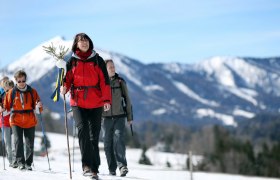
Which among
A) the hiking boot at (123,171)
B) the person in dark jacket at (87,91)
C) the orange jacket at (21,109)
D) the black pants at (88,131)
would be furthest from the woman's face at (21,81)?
the hiking boot at (123,171)

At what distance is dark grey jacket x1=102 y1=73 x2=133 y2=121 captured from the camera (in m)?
11.3

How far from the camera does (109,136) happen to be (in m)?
11.5

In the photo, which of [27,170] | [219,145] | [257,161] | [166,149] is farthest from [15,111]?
[166,149]

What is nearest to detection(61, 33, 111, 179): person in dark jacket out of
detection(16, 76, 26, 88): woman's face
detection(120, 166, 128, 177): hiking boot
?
detection(16, 76, 26, 88): woman's face

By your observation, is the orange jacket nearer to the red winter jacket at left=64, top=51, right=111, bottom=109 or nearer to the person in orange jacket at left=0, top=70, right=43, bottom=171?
the person in orange jacket at left=0, top=70, right=43, bottom=171

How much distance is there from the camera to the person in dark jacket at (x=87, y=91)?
896 centimetres

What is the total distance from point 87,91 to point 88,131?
0.67 meters

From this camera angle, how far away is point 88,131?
30.0 ft

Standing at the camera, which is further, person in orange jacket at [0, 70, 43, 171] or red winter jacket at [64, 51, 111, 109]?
person in orange jacket at [0, 70, 43, 171]

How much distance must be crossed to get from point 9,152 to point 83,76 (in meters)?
4.62

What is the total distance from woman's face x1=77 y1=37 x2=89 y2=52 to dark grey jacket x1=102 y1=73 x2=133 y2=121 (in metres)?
2.46

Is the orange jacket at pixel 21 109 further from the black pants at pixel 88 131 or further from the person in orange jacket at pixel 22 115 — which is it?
the black pants at pixel 88 131

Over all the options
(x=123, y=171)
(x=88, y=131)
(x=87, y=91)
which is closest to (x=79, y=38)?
(x=87, y=91)

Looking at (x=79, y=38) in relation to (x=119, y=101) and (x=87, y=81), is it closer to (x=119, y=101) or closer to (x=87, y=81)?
(x=87, y=81)
